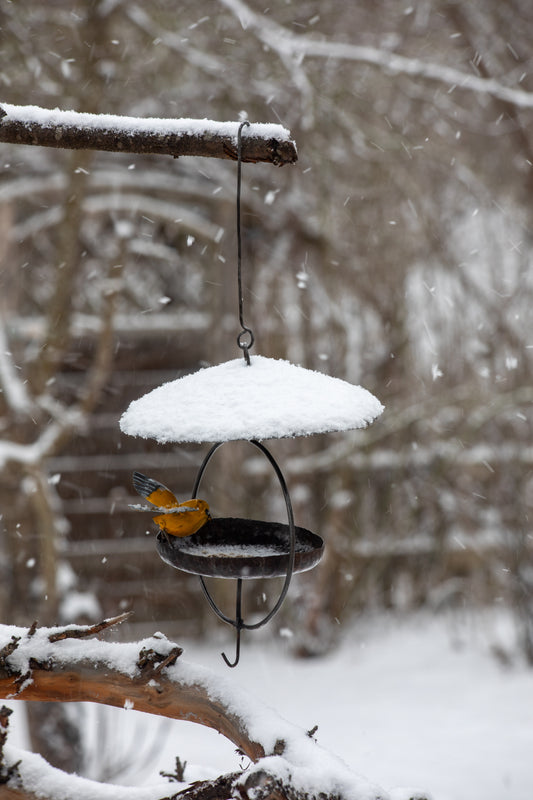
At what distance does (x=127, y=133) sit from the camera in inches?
65.9

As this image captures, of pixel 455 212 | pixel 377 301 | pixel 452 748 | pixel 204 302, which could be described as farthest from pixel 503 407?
pixel 204 302

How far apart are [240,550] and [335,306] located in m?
3.57

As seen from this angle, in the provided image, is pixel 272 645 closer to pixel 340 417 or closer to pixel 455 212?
pixel 455 212

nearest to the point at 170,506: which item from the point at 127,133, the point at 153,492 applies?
the point at 153,492

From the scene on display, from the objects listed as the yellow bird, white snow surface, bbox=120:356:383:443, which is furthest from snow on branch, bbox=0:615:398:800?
white snow surface, bbox=120:356:383:443

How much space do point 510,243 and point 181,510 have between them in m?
4.53

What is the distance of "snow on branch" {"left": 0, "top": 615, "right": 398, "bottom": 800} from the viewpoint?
1.68m

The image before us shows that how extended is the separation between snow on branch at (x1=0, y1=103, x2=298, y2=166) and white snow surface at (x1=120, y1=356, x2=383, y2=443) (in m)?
0.47

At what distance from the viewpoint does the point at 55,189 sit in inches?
203

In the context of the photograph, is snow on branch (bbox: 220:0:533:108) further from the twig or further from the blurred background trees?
the twig

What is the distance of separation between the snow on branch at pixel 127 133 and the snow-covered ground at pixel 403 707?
3.20 metres

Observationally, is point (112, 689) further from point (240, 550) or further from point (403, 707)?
point (403, 707)

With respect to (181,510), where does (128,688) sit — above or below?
below

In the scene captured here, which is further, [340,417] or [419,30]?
[419,30]
